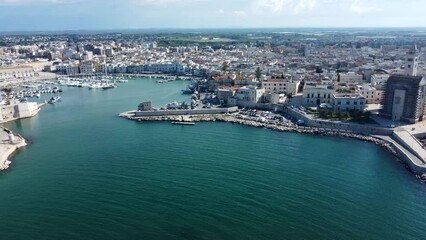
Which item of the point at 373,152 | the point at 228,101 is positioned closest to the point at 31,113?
the point at 228,101

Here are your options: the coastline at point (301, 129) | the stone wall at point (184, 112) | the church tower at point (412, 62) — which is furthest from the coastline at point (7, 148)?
the church tower at point (412, 62)

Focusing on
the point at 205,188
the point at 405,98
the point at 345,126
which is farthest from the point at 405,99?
the point at 205,188

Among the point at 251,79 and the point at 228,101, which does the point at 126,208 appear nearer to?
the point at 228,101

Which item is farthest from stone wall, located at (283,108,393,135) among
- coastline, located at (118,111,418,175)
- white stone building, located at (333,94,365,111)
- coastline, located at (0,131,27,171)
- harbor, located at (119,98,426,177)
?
coastline, located at (0,131,27,171)

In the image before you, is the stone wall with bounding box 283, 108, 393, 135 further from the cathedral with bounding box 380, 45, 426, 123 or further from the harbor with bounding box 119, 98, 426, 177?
the cathedral with bounding box 380, 45, 426, 123

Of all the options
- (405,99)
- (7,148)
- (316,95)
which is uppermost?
(405,99)

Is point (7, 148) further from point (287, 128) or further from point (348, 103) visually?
point (348, 103)
